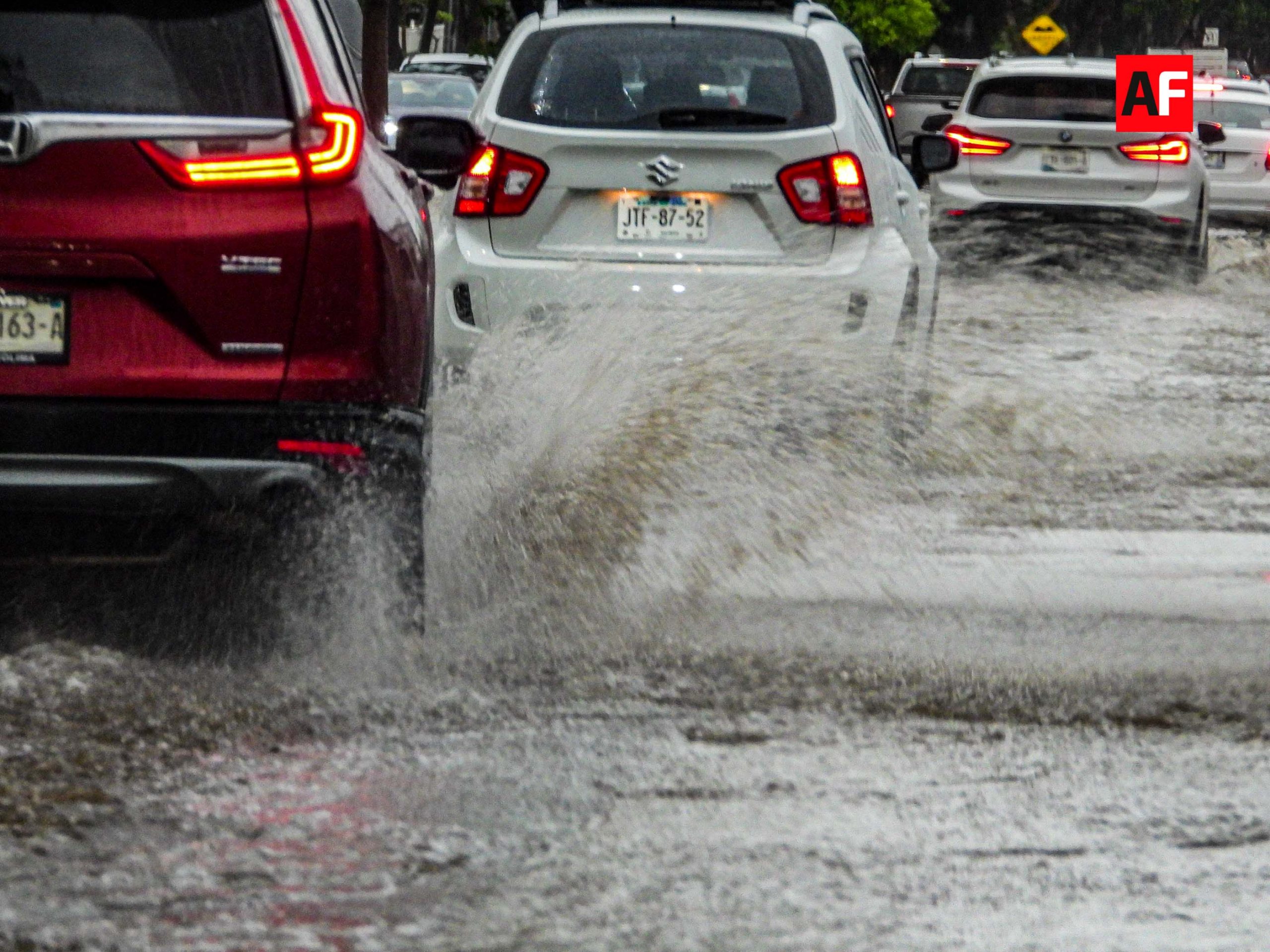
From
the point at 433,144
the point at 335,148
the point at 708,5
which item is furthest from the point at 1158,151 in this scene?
the point at 335,148

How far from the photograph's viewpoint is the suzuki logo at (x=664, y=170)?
7.91 metres

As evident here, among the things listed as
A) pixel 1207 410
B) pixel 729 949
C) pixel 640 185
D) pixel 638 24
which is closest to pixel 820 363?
pixel 640 185

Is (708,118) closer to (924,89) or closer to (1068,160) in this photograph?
(1068,160)

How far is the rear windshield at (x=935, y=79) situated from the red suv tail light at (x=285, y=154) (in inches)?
1163

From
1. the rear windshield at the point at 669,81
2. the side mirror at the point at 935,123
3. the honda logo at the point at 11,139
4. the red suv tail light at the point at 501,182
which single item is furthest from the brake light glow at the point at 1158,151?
the honda logo at the point at 11,139

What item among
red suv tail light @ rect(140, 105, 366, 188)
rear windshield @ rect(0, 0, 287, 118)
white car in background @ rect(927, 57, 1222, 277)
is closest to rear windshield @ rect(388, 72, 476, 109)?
white car in background @ rect(927, 57, 1222, 277)

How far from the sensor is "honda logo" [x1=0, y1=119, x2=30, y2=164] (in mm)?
4832

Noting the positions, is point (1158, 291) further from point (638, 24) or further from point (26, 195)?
point (26, 195)

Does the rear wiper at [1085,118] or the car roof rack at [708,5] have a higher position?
the car roof rack at [708,5]

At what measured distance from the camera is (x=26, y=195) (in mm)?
4836

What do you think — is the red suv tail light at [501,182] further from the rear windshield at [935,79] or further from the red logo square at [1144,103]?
the rear windshield at [935,79]

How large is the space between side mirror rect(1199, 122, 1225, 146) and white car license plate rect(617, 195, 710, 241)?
467 inches

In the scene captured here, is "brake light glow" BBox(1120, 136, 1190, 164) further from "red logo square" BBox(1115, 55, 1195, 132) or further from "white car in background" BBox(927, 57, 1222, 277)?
"red logo square" BBox(1115, 55, 1195, 132)

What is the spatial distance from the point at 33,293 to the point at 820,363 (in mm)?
3540
